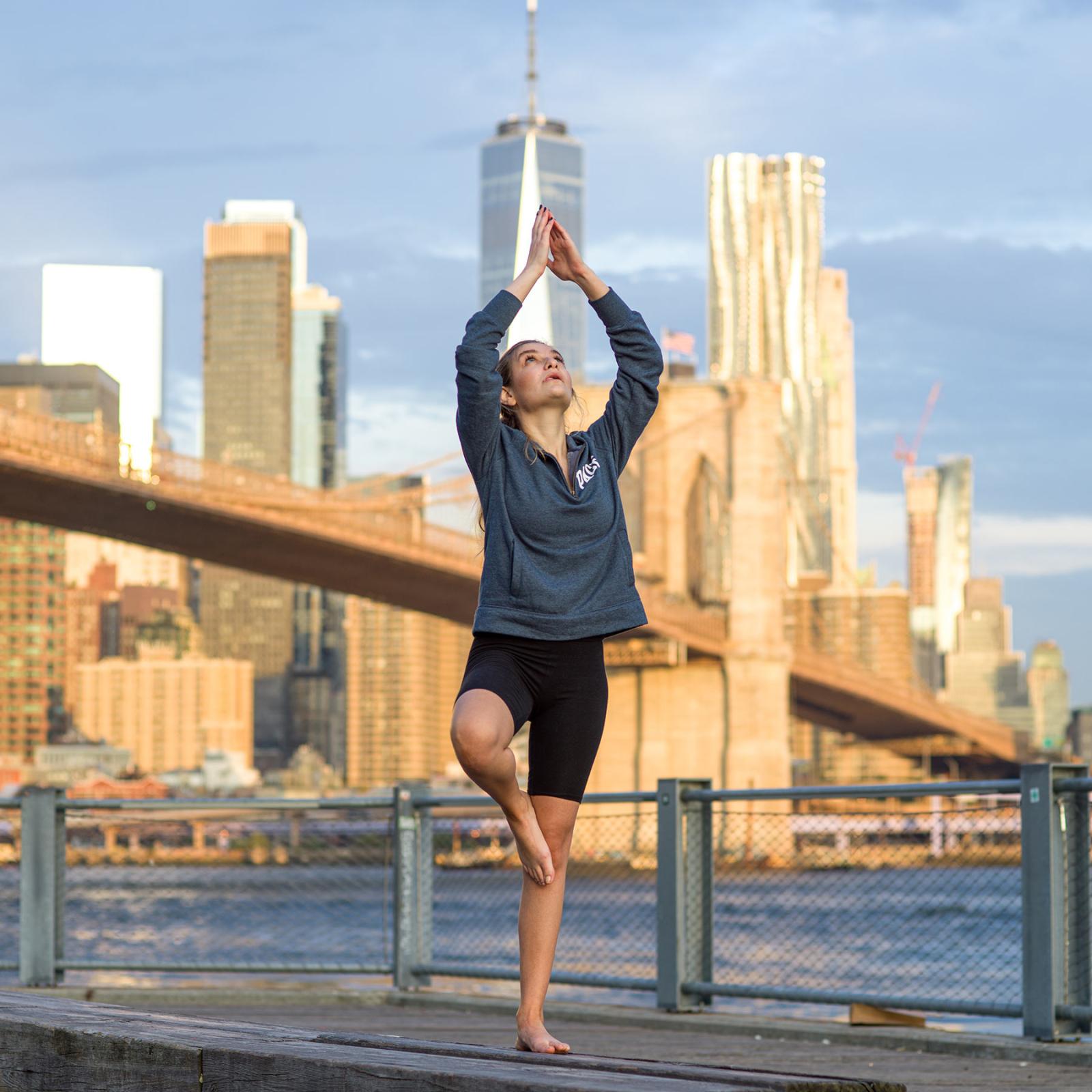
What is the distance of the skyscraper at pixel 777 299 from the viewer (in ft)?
486

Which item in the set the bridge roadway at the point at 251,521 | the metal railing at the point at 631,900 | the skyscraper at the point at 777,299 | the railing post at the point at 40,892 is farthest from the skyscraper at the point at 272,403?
the railing post at the point at 40,892

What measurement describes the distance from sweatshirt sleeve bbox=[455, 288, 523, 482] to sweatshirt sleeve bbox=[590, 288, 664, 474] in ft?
0.95

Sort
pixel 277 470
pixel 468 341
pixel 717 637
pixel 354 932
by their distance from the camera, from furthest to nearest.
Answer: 1. pixel 277 470
2. pixel 717 637
3. pixel 354 932
4. pixel 468 341

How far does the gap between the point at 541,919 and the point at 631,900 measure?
73.7ft

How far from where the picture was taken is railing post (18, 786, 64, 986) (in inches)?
229

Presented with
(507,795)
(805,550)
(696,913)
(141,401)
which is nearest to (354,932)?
(696,913)

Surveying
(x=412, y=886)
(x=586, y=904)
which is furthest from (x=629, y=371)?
(x=586, y=904)

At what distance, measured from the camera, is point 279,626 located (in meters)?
147

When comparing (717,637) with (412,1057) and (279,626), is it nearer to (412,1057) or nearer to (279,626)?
(412,1057)

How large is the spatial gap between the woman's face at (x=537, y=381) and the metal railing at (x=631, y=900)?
122 cm

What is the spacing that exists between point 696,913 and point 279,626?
14344 cm

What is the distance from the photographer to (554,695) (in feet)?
10.00

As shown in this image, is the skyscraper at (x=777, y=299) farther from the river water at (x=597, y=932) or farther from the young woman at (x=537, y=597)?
the young woman at (x=537, y=597)

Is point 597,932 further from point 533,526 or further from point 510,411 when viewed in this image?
point 533,526
